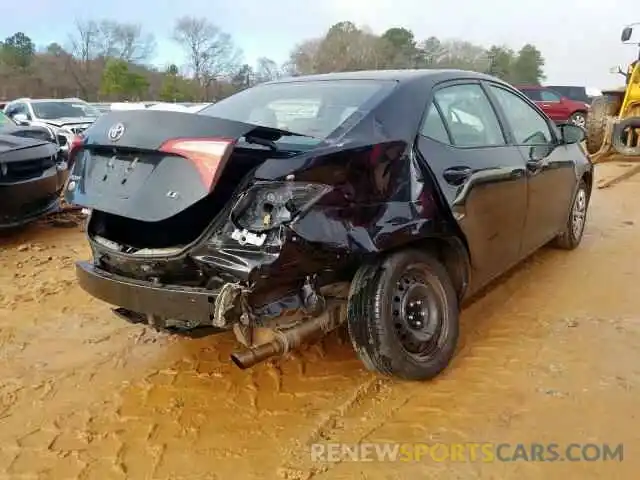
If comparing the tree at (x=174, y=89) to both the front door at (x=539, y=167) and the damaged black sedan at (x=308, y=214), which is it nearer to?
the front door at (x=539, y=167)

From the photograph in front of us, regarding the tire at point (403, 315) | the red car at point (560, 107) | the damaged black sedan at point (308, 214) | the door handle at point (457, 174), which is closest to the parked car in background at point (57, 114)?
the damaged black sedan at point (308, 214)

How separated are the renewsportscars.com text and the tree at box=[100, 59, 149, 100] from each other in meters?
38.9

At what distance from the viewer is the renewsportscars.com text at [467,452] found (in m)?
2.56

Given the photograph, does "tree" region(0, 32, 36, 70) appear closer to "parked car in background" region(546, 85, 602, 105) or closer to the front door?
"parked car in background" region(546, 85, 602, 105)

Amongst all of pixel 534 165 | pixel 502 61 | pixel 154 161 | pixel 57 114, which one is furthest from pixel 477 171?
pixel 502 61

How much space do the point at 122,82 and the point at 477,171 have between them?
3804cm

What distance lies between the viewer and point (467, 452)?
2.61 metres

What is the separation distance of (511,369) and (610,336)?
849 millimetres

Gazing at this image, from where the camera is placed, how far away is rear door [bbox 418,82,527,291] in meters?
3.27

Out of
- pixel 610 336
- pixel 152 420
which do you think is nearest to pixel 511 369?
pixel 610 336

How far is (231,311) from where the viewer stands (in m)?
2.59

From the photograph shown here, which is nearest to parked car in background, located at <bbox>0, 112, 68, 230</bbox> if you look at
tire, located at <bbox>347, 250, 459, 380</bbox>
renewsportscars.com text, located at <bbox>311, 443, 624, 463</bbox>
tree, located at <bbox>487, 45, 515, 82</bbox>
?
tire, located at <bbox>347, 250, 459, 380</bbox>

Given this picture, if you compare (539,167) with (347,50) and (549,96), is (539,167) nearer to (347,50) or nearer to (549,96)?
(549,96)

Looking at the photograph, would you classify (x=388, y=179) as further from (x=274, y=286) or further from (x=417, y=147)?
(x=274, y=286)
